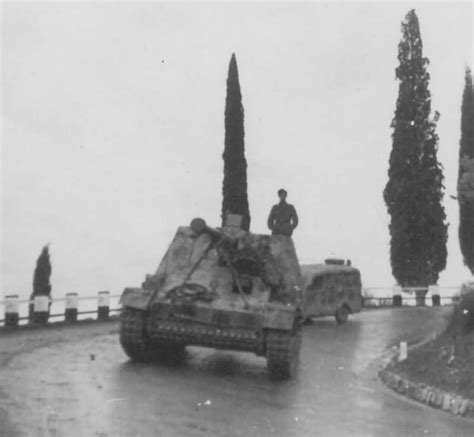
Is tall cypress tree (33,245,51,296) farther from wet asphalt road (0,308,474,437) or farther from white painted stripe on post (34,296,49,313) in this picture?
wet asphalt road (0,308,474,437)

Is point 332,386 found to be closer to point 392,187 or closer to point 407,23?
point 392,187

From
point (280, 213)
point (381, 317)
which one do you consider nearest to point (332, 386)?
point (280, 213)

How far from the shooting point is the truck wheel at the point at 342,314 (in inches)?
1093

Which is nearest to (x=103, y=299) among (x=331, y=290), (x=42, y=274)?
(x=331, y=290)

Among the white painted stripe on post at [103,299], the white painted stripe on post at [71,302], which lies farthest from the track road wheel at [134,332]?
the white painted stripe on post at [103,299]

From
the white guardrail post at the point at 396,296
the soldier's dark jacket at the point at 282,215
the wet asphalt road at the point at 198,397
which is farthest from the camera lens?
the white guardrail post at the point at 396,296

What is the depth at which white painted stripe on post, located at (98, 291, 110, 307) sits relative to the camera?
95.1 feet

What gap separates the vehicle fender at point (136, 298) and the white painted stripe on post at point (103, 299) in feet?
40.9

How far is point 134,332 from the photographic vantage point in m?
16.2

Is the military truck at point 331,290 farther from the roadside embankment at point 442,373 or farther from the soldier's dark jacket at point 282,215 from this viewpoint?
the roadside embankment at point 442,373

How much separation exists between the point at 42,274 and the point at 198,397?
32.6m

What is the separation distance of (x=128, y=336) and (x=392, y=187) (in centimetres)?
3772

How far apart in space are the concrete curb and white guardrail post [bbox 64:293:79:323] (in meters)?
12.1

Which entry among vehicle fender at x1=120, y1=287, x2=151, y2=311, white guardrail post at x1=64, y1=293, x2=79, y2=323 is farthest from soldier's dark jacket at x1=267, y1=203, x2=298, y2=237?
white guardrail post at x1=64, y1=293, x2=79, y2=323
